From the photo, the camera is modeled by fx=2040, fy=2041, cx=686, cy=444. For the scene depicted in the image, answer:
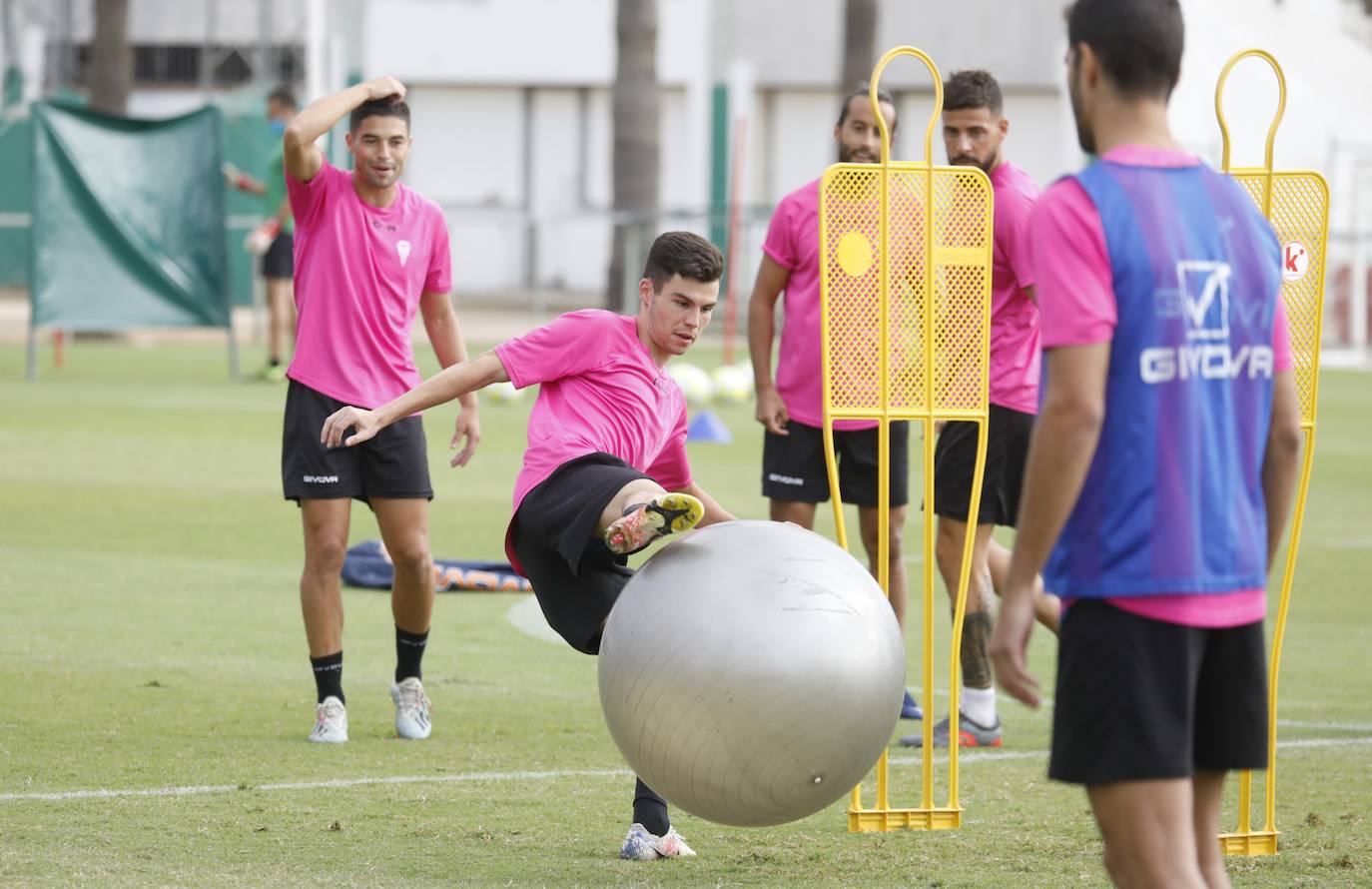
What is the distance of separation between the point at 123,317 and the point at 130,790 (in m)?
16.2

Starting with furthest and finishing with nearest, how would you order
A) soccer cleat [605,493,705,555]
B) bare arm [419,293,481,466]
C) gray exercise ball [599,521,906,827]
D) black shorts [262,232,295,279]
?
black shorts [262,232,295,279] → bare arm [419,293,481,466] → soccer cleat [605,493,705,555] → gray exercise ball [599,521,906,827]

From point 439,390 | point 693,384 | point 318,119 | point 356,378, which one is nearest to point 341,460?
point 356,378

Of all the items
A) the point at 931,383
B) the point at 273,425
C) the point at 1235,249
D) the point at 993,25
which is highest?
the point at 993,25

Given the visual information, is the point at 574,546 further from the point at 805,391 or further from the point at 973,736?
the point at 805,391

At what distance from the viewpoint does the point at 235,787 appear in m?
6.47

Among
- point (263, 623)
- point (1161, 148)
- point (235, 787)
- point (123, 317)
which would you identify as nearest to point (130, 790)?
point (235, 787)

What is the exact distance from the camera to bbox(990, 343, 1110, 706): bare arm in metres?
3.73

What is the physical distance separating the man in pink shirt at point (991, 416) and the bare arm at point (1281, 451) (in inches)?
122

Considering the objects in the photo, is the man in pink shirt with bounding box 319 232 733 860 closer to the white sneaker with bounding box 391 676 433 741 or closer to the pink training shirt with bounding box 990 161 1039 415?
the white sneaker with bounding box 391 676 433 741

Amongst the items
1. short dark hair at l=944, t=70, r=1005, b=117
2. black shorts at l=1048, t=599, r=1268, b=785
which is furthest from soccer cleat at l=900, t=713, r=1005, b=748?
black shorts at l=1048, t=599, r=1268, b=785

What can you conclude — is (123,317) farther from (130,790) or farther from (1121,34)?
(1121,34)

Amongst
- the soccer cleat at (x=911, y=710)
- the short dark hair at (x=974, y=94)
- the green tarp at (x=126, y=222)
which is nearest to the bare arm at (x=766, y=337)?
the short dark hair at (x=974, y=94)

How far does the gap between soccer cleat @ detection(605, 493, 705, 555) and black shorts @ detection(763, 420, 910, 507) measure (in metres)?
2.72

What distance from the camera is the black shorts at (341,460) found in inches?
286
